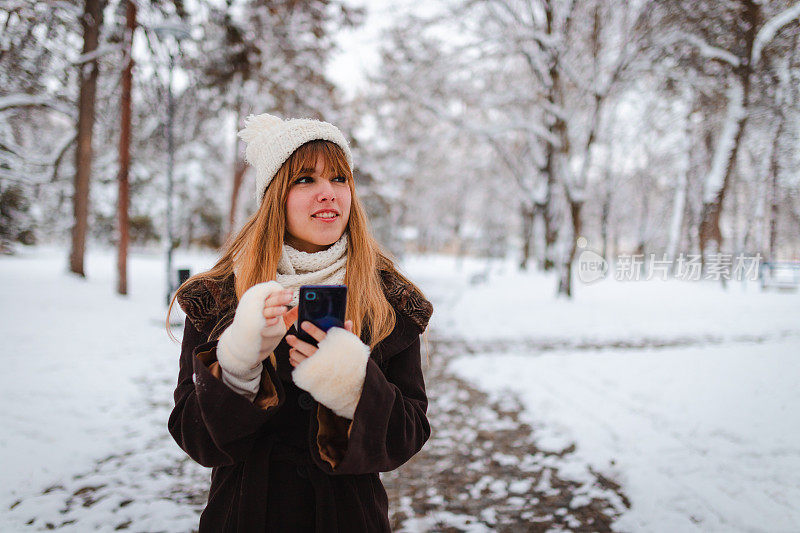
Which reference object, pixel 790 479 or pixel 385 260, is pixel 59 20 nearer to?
pixel 385 260

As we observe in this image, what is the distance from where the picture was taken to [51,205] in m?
23.7

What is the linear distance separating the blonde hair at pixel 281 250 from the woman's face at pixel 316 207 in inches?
1.0

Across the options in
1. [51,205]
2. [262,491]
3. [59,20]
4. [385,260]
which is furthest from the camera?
[51,205]

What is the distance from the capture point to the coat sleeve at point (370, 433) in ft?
4.09

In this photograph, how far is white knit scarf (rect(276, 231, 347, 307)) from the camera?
156cm

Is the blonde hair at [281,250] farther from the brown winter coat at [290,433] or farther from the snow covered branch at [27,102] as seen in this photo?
the snow covered branch at [27,102]

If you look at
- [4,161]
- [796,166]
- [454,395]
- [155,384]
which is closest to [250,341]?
[796,166]


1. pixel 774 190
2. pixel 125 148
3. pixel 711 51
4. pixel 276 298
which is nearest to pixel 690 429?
pixel 774 190

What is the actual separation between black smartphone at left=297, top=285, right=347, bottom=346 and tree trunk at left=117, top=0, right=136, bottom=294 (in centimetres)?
1120

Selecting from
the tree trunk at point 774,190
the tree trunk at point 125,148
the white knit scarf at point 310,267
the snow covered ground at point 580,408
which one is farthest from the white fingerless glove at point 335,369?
the tree trunk at point 125,148

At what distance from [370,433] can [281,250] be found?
693mm

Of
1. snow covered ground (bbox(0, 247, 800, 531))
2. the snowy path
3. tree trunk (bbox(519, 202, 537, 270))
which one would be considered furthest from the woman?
tree trunk (bbox(519, 202, 537, 270))

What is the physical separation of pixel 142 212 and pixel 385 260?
27.5 m

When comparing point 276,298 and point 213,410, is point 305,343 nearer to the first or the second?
point 276,298
